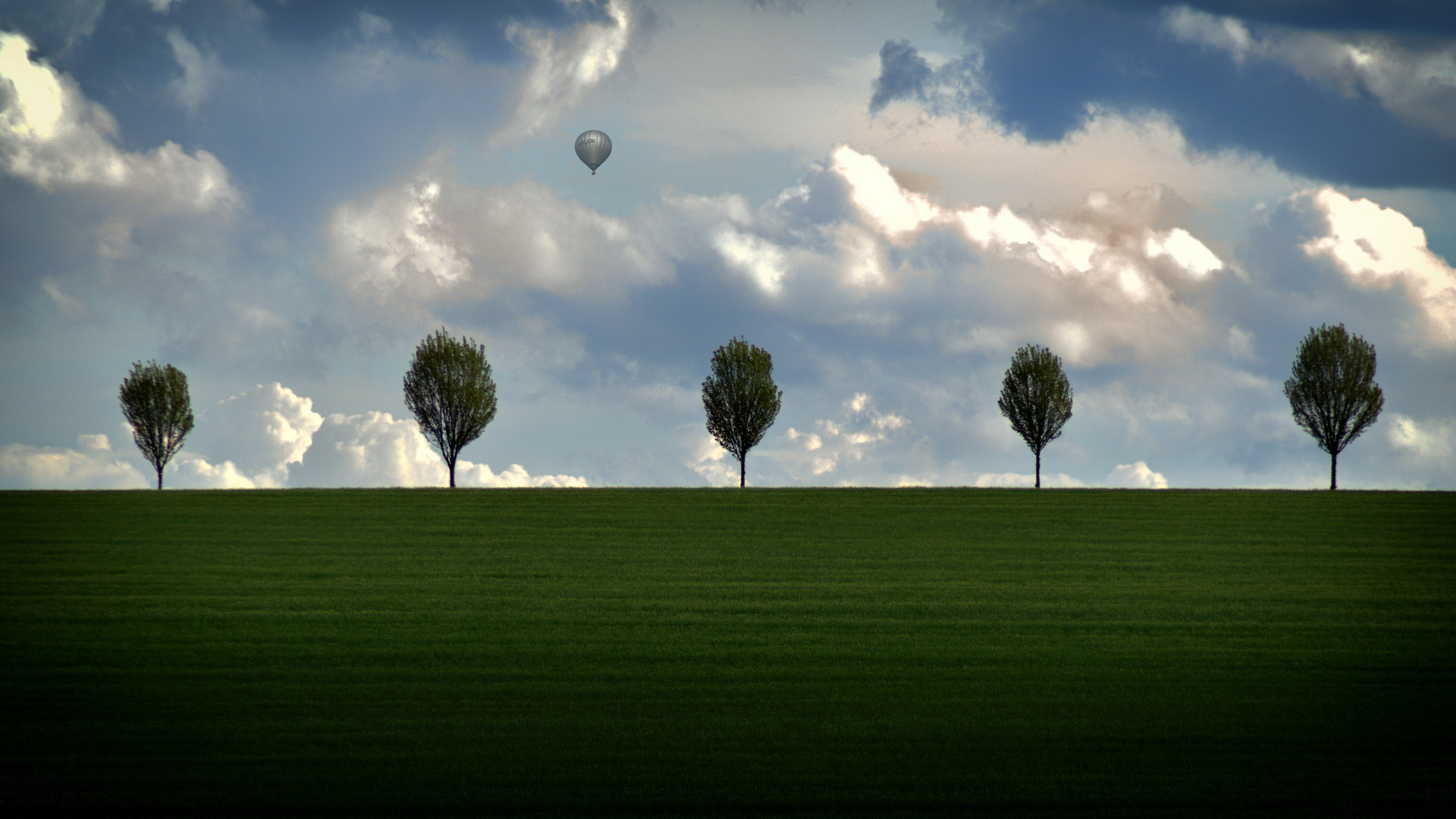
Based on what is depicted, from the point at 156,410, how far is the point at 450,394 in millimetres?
20227

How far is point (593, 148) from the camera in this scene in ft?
179

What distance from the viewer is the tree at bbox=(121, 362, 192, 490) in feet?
214

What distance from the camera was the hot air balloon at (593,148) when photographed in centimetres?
5459

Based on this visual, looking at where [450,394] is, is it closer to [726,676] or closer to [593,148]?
[593,148]

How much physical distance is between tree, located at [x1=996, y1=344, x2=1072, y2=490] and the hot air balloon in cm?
3024

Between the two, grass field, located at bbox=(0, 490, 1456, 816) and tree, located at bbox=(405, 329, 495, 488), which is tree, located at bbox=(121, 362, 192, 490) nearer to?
tree, located at bbox=(405, 329, 495, 488)

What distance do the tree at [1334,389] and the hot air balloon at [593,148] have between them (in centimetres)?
4715

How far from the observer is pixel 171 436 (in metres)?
66.0

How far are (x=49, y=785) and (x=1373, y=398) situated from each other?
72.2m

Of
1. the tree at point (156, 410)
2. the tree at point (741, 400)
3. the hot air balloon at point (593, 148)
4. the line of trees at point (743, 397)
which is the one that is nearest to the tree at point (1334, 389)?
the line of trees at point (743, 397)

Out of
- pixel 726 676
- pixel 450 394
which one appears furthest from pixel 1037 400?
pixel 726 676

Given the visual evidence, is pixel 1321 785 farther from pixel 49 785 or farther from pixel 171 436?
pixel 171 436

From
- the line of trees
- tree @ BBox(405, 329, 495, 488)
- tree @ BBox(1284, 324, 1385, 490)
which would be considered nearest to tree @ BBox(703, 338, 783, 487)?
the line of trees

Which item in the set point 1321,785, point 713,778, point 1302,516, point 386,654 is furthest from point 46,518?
point 1302,516
